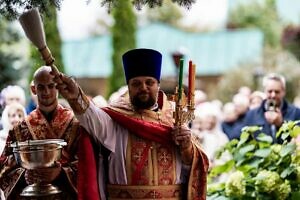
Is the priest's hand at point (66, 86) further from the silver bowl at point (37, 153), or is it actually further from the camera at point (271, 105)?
the camera at point (271, 105)

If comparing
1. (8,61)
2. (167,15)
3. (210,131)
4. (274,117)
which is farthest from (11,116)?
(167,15)

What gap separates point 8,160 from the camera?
541 centimetres

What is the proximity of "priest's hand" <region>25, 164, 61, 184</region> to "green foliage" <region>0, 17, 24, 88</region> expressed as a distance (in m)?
6.27

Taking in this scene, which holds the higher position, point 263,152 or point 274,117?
point 274,117

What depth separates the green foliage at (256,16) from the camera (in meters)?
43.5

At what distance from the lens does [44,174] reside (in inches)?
196

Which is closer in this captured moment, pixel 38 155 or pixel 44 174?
pixel 38 155

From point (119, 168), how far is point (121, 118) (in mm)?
321

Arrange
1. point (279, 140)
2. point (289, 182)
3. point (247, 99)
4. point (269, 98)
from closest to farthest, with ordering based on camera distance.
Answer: point (289, 182), point (279, 140), point (269, 98), point (247, 99)

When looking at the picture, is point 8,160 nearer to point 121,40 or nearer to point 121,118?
point 121,118

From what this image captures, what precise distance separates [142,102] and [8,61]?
8039mm

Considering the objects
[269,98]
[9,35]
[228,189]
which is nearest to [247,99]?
[269,98]

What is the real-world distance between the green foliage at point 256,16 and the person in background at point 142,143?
124ft

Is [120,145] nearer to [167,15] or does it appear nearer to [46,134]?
[46,134]
